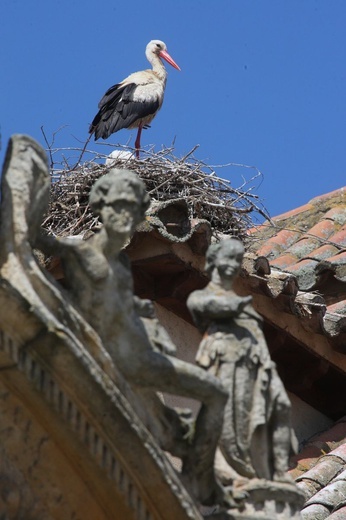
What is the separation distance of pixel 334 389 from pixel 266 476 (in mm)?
3910

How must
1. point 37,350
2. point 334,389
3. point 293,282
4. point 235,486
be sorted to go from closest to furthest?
point 37,350 → point 235,486 → point 293,282 → point 334,389

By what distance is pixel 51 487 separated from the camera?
5832mm

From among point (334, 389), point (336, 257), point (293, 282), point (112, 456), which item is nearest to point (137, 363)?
point (112, 456)

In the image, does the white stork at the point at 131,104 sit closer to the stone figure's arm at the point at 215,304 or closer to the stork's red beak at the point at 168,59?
the stork's red beak at the point at 168,59

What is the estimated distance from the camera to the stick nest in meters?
10.3

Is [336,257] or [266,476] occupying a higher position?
[336,257]

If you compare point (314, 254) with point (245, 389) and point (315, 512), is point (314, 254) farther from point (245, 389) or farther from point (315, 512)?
point (245, 389)

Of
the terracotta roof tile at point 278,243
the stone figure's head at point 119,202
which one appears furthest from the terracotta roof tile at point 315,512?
the terracotta roof tile at point 278,243

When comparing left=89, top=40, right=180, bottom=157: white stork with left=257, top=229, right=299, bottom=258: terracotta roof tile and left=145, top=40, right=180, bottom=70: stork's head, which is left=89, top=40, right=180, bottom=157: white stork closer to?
left=145, top=40, right=180, bottom=70: stork's head

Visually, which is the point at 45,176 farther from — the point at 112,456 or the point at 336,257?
the point at 336,257

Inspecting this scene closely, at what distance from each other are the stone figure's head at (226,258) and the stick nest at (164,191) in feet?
13.0

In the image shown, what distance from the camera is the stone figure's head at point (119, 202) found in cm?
578

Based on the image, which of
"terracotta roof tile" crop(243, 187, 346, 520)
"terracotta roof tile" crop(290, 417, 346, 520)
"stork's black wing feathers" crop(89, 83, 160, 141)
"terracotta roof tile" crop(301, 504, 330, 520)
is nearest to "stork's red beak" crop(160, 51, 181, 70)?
"stork's black wing feathers" crop(89, 83, 160, 141)

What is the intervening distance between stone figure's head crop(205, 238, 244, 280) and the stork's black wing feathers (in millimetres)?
6938
